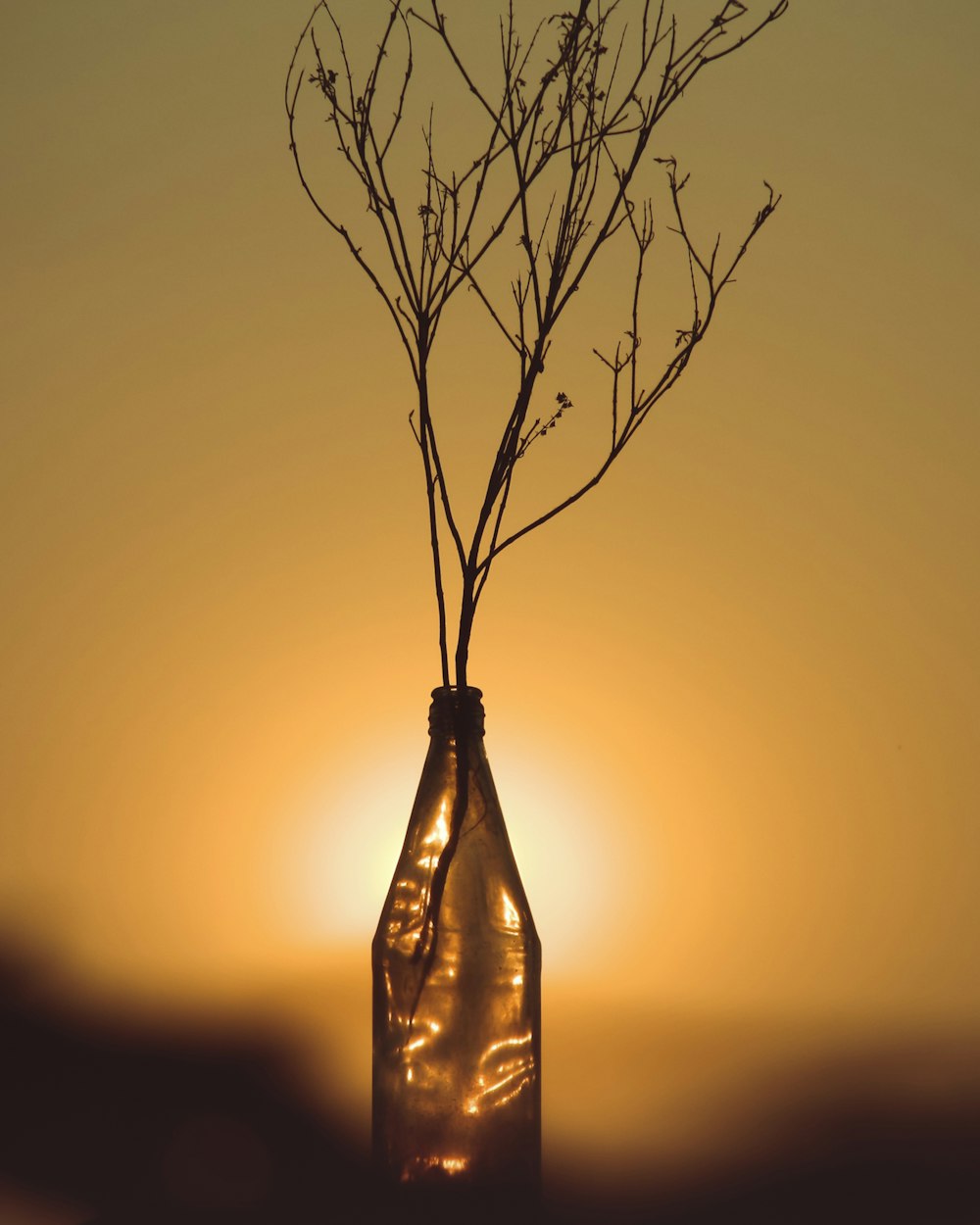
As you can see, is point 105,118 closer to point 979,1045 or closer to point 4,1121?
point 4,1121


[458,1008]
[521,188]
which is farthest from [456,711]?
[521,188]

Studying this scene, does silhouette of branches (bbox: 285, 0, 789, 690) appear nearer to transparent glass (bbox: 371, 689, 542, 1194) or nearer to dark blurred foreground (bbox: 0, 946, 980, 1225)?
transparent glass (bbox: 371, 689, 542, 1194)

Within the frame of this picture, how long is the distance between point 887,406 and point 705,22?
18.4 inches

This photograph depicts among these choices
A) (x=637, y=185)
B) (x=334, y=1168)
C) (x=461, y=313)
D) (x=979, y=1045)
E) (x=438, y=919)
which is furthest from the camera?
(x=461, y=313)

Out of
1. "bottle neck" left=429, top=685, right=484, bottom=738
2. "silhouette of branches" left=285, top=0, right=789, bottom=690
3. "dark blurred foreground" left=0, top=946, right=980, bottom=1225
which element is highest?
"silhouette of branches" left=285, top=0, right=789, bottom=690

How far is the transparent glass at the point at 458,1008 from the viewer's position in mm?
914

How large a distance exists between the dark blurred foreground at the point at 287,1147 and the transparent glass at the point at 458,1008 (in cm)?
3

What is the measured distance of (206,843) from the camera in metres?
1.51

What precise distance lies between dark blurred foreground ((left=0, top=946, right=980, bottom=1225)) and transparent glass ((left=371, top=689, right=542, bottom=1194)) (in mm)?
34

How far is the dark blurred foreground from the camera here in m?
1.00

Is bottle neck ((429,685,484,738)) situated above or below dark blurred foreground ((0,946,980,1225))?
above

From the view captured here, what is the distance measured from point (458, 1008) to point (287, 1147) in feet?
1.05

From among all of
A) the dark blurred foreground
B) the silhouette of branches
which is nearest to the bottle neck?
the silhouette of branches

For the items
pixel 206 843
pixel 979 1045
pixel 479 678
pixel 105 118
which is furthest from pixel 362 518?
pixel 979 1045
